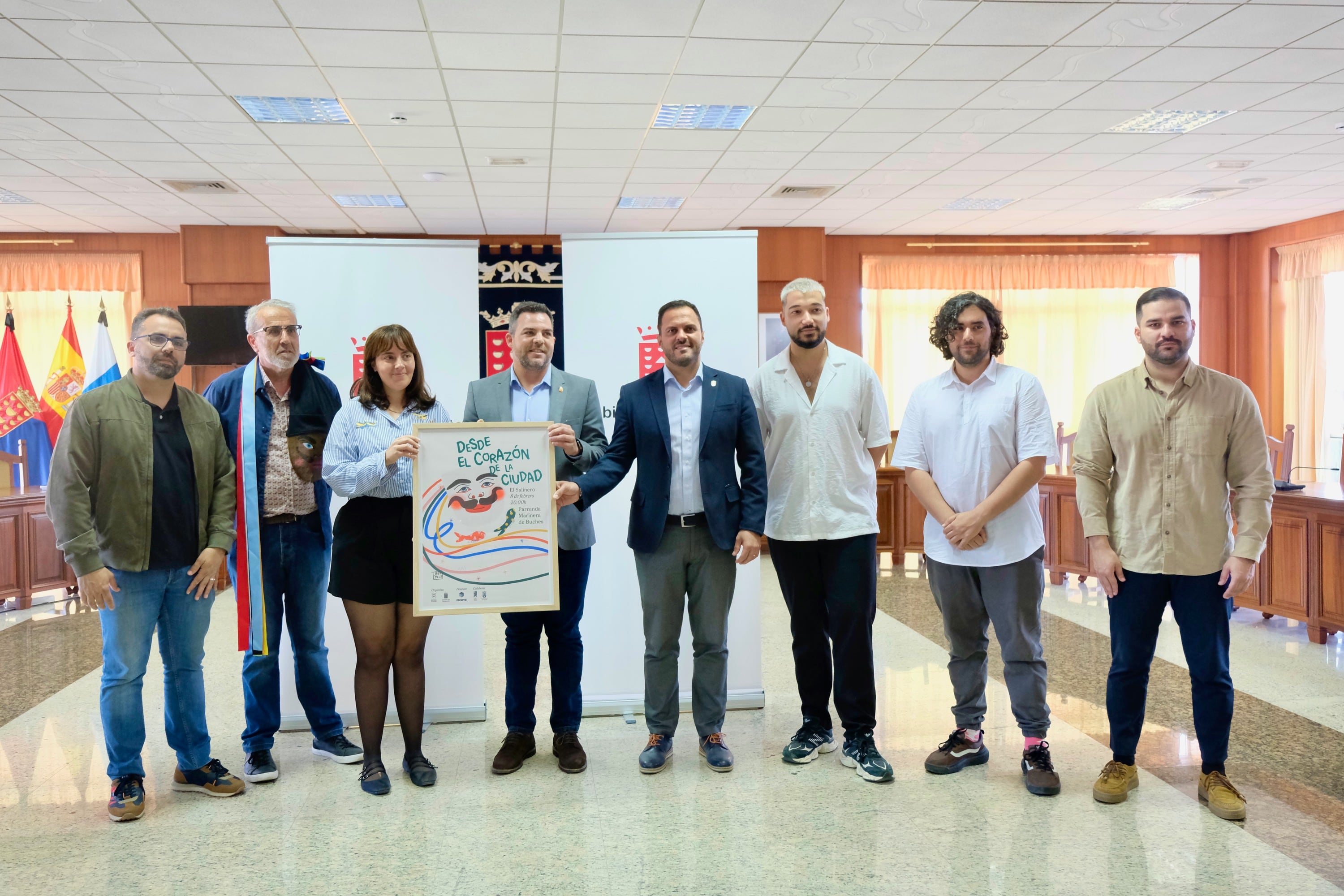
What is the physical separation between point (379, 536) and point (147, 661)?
852mm

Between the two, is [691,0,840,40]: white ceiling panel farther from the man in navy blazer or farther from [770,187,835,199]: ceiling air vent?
[770,187,835,199]: ceiling air vent

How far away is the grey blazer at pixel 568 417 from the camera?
3090 millimetres

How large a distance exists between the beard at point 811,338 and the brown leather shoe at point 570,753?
164 cm

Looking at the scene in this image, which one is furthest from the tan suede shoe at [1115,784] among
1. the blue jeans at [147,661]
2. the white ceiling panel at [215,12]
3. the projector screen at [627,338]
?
the white ceiling panel at [215,12]

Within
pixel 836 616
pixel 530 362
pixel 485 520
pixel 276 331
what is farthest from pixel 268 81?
pixel 836 616

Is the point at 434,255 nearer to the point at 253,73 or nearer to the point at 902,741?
the point at 253,73

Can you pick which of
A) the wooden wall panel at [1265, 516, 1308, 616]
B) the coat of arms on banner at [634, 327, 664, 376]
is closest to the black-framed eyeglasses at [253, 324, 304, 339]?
the coat of arms on banner at [634, 327, 664, 376]

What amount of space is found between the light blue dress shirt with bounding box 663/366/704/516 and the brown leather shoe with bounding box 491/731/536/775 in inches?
40.0

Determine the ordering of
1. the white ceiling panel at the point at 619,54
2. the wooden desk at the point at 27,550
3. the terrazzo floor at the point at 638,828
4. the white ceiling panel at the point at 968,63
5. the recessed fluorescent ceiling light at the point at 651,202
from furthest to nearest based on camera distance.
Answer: the recessed fluorescent ceiling light at the point at 651,202 → the wooden desk at the point at 27,550 → the white ceiling panel at the point at 968,63 → the white ceiling panel at the point at 619,54 → the terrazzo floor at the point at 638,828

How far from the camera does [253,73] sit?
4.89m

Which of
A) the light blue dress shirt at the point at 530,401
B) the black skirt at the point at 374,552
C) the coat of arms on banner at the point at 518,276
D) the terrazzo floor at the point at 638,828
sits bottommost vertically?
the terrazzo floor at the point at 638,828

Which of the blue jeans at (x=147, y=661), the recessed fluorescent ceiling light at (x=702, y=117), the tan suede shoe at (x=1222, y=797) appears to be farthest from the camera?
the recessed fluorescent ceiling light at (x=702, y=117)

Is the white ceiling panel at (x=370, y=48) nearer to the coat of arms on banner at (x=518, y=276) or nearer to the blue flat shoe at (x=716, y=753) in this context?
the blue flat shoe at (x=716, y=753)

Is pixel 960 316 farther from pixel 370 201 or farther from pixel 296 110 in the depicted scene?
pixel 370 201
